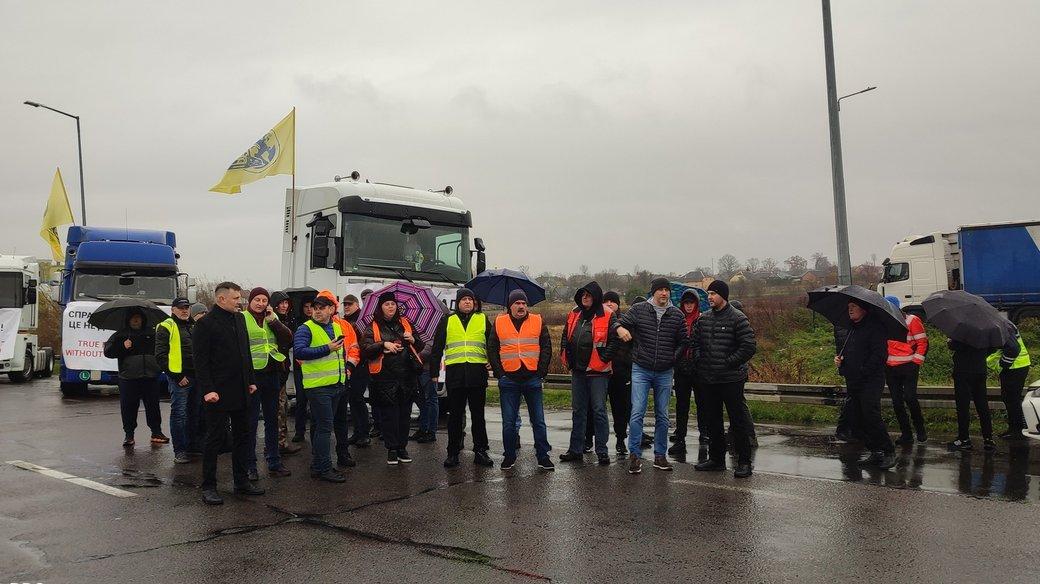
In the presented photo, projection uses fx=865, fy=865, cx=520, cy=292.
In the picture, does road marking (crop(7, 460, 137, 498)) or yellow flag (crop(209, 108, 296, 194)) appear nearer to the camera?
road marking (crop(7, 460, 137, 498))

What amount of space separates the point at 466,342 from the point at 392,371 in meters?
0.93

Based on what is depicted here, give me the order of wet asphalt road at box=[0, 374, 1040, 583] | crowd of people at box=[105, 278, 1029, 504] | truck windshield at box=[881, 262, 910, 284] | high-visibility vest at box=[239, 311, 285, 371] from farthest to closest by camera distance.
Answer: truck windshield at box=[881, 262, 910, 284], high-visibility vest at box=[239, 311, 285, 371], crowd of people at box=[105, 278, 1029, 504], wet asphalt road at box=[0, 374, 1040, 583]

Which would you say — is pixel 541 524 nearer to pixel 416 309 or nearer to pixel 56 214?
pixel 416 309

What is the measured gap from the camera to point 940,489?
7602 mm

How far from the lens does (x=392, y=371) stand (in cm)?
944

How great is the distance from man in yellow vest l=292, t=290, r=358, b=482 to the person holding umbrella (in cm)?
322

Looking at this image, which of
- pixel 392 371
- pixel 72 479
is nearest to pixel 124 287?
pixel 72 479

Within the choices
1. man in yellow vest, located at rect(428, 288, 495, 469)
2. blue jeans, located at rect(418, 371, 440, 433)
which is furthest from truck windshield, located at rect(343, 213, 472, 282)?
man in yellow vest, located at rect(428, 288, 495, 469)

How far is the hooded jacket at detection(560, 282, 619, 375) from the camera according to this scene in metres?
9.04

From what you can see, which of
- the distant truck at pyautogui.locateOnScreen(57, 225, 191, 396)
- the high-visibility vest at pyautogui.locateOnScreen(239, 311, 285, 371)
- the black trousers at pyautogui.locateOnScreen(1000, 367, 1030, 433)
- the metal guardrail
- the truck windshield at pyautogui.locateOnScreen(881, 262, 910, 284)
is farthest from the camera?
the truck windshield at pyautogui.locateOnScreen(881, 262, 910, 284)

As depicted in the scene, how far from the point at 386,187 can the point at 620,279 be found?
16712 mm

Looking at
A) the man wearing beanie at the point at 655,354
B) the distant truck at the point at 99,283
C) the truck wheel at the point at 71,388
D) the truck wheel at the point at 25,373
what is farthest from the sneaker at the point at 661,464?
the truck wheel at the point at 25,373

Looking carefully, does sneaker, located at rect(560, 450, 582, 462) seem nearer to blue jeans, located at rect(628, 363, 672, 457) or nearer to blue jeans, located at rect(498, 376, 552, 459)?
blue jeans, located at rect(498, 376, 552, 459)

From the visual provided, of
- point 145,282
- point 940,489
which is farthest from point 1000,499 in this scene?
point 145,282
